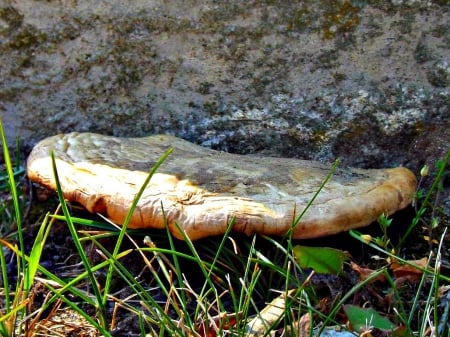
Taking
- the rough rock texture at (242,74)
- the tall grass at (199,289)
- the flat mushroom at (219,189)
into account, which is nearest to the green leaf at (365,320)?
the tall grass at (199,289)

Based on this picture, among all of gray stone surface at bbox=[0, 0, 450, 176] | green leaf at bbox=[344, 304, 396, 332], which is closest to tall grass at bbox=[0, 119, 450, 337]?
green leaf at bbox=[344, 304, 396, 332]

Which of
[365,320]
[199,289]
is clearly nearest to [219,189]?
[199,289]

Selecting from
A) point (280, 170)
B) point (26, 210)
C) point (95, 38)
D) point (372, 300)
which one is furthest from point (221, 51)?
point (372, 300)

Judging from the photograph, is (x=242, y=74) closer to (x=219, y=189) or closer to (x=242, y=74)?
(x=242, y=74)

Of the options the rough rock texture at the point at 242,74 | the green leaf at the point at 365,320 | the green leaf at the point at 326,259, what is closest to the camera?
the green leaf at the point at 365,320

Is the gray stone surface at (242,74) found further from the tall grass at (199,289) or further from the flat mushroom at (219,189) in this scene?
the tall grass at (199,289)

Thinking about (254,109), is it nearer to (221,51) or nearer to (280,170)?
(221,51)

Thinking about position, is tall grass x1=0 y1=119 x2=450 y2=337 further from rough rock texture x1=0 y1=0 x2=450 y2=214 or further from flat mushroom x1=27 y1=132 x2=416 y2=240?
rough rock texture x1=0 y1=0 x2=450 y2=214
